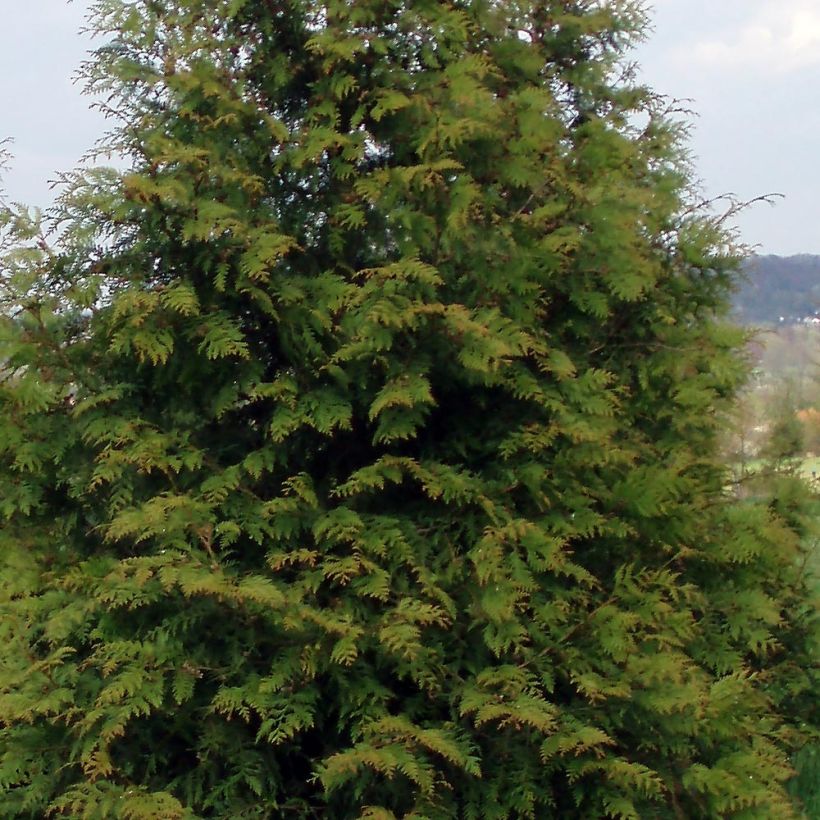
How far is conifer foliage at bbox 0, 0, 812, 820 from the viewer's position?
358cm

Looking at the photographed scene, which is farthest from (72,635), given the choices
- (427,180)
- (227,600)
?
(427,180)

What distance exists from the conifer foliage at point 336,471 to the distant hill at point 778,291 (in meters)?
1.04

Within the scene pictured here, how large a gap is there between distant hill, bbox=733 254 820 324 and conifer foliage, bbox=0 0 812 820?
1037 mm

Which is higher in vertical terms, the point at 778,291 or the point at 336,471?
the point at 778,291

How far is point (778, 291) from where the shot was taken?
110 ft

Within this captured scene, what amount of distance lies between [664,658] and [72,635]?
7.95 ft

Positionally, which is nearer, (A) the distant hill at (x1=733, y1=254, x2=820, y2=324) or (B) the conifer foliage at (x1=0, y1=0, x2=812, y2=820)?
(B) the conifer foliage at (x1=0, y1=0, x2=812, y2=820)

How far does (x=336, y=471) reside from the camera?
403 centimetres

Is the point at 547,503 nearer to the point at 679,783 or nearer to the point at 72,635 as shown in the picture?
the point at 679,783

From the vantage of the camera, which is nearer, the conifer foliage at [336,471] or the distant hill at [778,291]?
the conifer foliage at [336,471]

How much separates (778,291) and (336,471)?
3268 cm

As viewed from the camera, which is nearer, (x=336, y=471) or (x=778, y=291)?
(x=336, y=471)

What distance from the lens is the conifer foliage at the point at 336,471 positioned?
3582mm

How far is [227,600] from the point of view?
11.5 feet
